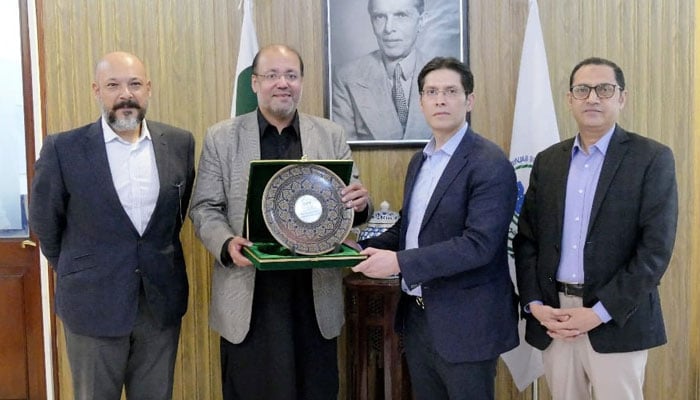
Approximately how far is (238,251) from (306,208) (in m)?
0.28

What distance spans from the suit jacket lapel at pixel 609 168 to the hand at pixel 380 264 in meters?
0.64

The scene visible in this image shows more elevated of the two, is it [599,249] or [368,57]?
[368,57]

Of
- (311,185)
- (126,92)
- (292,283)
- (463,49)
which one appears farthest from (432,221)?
(463,49)

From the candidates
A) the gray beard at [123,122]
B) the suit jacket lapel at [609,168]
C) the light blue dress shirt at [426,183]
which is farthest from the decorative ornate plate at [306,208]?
the suit jacket lapel at [609,168]

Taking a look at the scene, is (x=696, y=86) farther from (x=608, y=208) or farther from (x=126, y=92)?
(x=126, y=92)

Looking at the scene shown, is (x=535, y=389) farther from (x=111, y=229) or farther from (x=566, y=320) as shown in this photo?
(x=111, y=229)

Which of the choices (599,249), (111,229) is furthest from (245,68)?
(599,249)

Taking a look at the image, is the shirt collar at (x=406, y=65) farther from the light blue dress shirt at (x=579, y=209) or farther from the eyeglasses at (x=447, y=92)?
the light blue dress shirt at (x=579, y=209)

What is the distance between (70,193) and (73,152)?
15 centimetres

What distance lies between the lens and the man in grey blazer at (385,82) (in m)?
3.14

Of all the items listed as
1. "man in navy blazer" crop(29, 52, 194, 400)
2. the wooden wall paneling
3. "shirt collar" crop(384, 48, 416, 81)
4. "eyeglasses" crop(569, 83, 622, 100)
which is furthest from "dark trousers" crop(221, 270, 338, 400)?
"shirt collar" crop(384, 48, 416, 81)

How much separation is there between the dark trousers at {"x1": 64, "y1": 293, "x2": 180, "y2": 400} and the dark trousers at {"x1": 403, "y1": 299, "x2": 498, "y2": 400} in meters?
0.96

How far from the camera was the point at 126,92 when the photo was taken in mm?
2258

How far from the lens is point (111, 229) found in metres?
2.23
